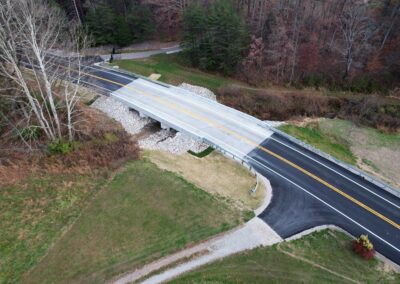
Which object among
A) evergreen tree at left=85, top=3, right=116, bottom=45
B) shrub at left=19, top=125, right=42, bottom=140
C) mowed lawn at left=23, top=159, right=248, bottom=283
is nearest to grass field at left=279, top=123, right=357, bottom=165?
mowed lawn at left=23, top=159, right=248, bottom=283

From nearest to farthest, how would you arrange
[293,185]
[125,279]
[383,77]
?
[125,279] → [293,185] → [383,77]

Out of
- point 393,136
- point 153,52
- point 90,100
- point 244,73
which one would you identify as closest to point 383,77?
point 393,136

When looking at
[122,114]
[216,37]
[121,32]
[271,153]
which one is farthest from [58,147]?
[121,32]

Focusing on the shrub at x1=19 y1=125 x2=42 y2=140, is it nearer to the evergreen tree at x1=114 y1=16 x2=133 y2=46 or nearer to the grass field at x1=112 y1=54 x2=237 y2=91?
the grass field at x1=112 y1=54 x2=237 y2=91

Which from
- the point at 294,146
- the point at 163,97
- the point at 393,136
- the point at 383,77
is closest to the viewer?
the point at 294,146

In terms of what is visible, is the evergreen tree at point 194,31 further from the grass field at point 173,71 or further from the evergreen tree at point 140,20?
the evergreen tree at point 140,20

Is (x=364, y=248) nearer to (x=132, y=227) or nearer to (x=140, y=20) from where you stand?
(x=132, y=227)

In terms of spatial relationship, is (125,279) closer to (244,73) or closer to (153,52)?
(244,73)
